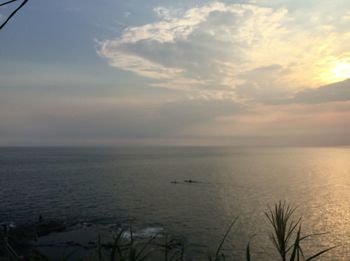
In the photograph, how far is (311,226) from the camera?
45031 mm

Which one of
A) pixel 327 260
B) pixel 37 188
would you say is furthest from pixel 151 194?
pixel 327 260

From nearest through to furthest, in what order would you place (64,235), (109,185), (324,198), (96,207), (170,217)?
1. (64,235)
2. (170,217)
3. (96,207)
4. (324,198)
5. (109,185)

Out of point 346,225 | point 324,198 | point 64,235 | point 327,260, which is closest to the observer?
point 327,260

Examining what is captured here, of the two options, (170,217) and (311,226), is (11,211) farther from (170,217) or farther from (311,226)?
(311,226)

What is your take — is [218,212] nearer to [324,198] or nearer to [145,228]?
[145,228]

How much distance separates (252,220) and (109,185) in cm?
4386

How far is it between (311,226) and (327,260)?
14.1m

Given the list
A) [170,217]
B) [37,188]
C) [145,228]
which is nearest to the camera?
[145,228]

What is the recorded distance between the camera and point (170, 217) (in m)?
48.0

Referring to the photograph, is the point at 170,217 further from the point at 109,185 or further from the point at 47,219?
the point at 109,185

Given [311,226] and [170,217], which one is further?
[170,217]

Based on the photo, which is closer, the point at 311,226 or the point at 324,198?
the point at 311,226

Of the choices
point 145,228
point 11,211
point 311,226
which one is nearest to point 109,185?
point 11,211

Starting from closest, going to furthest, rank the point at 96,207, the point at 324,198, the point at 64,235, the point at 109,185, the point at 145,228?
the point at 64,235, the point at 145,228, the point at 96,207, the point at 324,198, the point at 109,185
